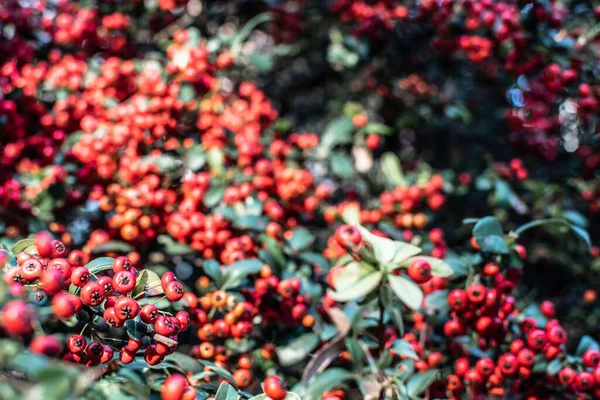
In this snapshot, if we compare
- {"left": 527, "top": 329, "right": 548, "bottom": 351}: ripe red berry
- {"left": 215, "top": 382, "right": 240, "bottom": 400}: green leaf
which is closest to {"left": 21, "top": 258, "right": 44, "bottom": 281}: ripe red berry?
{"left": 215, "top": 382, "right": 240, "bottom": 400}: green leaf

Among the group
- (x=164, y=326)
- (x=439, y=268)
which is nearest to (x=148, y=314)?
(x=164, y=326)

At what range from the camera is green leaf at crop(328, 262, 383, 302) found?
5.04ft

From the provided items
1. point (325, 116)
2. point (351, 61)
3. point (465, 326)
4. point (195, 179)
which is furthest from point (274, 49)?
point (465, 326)

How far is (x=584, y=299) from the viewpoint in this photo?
3.11 metres

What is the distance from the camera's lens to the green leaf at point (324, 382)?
1742mm

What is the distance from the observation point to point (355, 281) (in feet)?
5.20

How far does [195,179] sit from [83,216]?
65cm

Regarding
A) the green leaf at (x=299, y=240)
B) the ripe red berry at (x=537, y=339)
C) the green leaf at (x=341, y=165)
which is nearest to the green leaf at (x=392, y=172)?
the green leaf at (x=341, y=165)

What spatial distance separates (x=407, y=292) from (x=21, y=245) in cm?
110

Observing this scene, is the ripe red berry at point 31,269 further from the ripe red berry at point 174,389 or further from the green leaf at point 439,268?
the green leaf at point 439,268

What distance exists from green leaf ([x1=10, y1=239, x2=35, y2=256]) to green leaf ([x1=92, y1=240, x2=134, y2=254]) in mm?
661

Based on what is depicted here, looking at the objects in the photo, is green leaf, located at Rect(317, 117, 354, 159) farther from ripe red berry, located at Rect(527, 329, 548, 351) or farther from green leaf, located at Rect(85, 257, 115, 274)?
green leaf, located at Rect(85, 257, 115, 274)

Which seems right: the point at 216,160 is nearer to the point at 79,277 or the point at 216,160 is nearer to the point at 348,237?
the point at 348,237

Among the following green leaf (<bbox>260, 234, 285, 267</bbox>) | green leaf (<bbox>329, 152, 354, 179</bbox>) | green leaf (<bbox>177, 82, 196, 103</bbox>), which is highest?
green leaf (<bbox>177, 82, 196, 103</bbox>)
